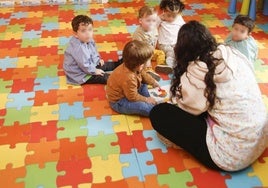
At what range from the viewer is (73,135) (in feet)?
6.82

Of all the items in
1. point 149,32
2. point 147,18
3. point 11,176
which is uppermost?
point 147,18

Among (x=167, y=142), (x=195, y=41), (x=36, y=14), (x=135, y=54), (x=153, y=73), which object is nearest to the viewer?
(x=195, y=41)

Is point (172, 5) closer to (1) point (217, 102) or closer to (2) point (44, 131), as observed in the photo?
(1) point (217, 102)

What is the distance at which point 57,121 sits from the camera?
7.21 feet

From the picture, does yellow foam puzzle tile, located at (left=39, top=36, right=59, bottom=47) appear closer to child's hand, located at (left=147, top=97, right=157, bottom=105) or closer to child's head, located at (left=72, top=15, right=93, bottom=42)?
child's head, located at (left=72, top=15, right=93, bottom=42)

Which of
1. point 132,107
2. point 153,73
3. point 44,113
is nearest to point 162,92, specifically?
point 153,73

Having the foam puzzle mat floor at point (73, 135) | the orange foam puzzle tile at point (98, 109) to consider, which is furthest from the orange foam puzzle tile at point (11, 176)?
the orange foam puzzle tile at point (98, 109)

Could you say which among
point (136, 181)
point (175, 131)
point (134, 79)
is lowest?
point (136, 181)

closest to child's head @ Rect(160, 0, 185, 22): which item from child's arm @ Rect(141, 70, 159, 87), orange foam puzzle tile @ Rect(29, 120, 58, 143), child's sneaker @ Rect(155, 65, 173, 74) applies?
child's sneaker @ Rect(155, 65, 173, 74)

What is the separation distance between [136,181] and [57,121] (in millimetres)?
724

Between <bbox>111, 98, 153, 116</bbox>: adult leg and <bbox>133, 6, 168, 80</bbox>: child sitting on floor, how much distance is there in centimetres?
47

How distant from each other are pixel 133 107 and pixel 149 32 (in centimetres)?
83

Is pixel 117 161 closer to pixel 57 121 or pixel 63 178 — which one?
pixel 63 178

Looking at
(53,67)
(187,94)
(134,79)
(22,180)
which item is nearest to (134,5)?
(53,67)
